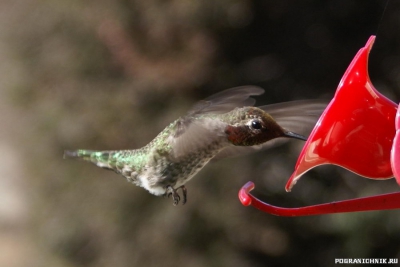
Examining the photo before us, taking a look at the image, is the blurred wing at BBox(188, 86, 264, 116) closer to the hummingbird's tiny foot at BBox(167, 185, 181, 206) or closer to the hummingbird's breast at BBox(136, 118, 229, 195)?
the hummingbird's breast at BBox(136, 118, 229, 195)

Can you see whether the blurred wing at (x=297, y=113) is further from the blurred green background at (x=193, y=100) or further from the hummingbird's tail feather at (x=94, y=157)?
the blurred green background at (x=193, y=100)

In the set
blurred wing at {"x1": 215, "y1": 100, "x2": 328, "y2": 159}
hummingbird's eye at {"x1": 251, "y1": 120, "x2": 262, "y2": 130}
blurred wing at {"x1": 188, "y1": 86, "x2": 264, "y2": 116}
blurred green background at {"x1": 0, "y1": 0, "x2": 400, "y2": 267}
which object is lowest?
blurred green background at {"x1": 0, "y1": 0, "x2": 400, "y2": 267}

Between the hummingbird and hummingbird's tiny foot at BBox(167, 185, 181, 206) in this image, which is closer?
the hummingbird

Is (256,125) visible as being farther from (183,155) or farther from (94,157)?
(94,157)

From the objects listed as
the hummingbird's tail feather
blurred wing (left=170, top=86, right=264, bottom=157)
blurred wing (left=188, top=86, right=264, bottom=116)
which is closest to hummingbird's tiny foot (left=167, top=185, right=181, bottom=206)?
blurred wing (left=170, top=86, right=264, bottom=157)

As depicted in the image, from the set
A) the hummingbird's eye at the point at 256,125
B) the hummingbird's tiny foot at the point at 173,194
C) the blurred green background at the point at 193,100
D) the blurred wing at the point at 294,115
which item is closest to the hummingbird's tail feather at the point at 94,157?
the hummingbird's tiny foot at the point at 173,194

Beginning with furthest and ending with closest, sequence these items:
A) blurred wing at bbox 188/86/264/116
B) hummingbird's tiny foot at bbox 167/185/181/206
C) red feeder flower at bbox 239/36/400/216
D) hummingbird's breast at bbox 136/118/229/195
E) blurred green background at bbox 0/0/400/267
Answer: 1. blurred green background at bbox 0/0/400/267
2. hummingbird's tiny foot at bbox 167/185/181/206
3. hummingbird's breast at bbox 136/118/229/195
4. blurred wing at bbox 188/86/264/116
5. red feeder flower at bbox 239/36/400/216
